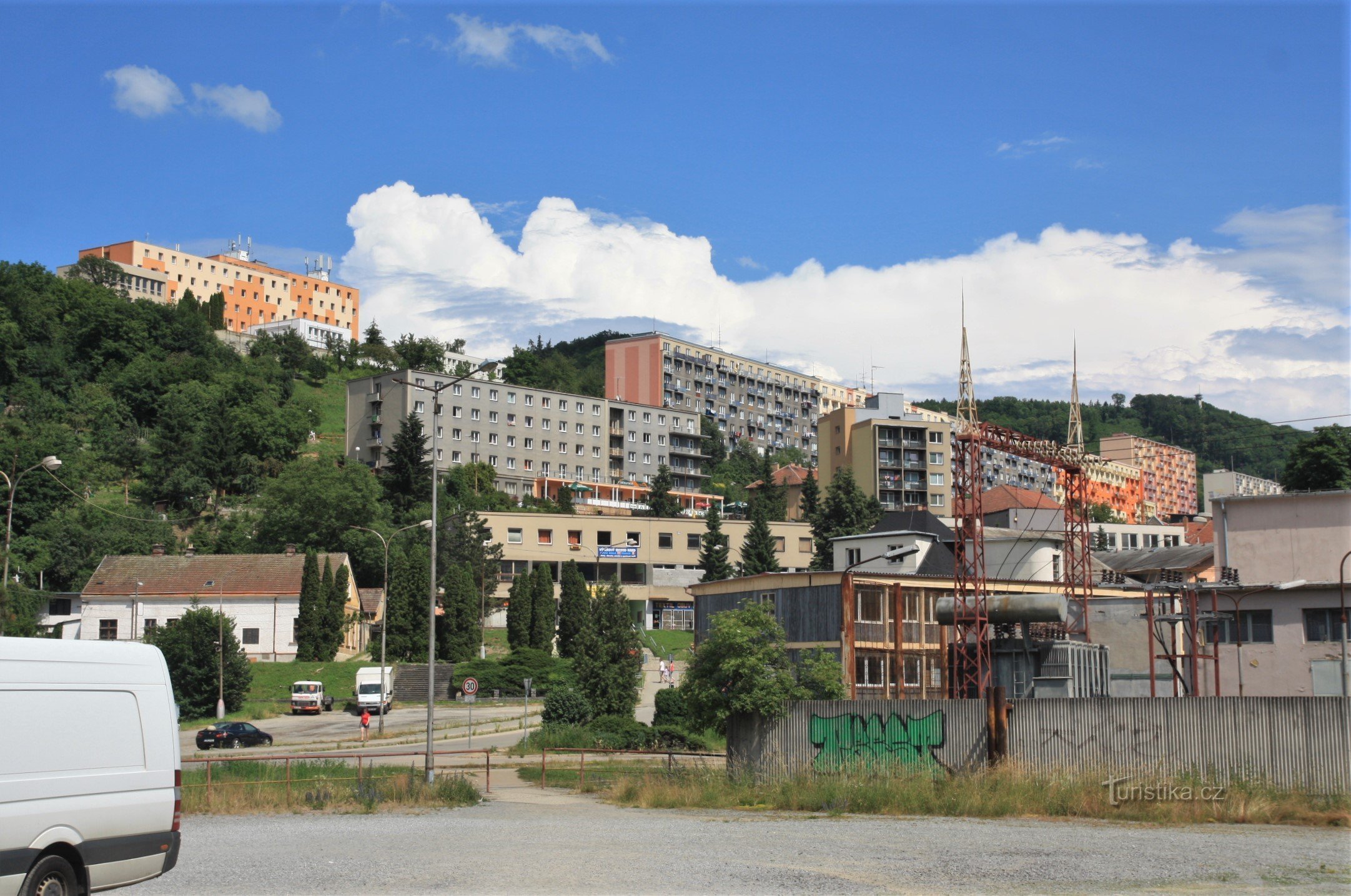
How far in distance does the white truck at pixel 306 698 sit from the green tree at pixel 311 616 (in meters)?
10.2

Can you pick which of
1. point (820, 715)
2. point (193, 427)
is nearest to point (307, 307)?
point (193, 427)

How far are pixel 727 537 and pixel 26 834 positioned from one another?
89.3m

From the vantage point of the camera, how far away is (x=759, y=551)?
89125 mm

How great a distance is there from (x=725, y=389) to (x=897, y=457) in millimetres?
39562

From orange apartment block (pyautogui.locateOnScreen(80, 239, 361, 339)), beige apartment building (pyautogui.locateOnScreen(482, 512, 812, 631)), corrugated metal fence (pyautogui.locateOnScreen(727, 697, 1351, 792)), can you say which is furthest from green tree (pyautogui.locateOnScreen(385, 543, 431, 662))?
orange apartment block (pyautogui.locateOnScreen(80, 239, 361, 339))

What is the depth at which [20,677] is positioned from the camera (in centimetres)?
1028

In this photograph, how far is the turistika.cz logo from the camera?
19672 mm

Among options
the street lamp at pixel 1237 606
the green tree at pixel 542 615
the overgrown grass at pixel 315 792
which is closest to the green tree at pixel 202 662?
the green tree at pixel 542 615

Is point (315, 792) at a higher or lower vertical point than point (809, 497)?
lower

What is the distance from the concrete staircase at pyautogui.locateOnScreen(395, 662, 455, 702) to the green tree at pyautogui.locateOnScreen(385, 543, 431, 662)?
3.38 m

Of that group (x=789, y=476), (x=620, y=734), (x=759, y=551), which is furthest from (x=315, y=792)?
(x=789, y=476)

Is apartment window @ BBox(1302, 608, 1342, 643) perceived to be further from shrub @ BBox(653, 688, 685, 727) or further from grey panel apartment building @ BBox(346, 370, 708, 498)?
grey panel apartment building @ BBox(346, 370, 708, 498)

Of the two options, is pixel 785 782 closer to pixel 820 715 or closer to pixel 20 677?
pixel 820 715

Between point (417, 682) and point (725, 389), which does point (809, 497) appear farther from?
point (417, 682)
